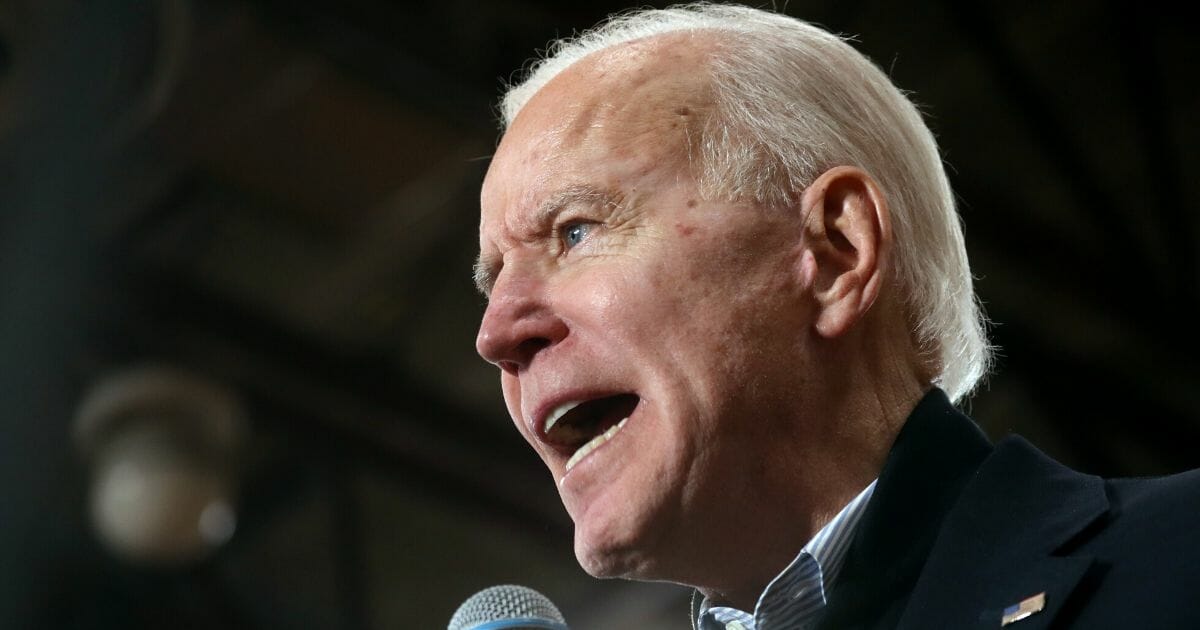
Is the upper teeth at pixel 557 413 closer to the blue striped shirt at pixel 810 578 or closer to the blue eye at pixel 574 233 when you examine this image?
the blue eye at pixel 574 233

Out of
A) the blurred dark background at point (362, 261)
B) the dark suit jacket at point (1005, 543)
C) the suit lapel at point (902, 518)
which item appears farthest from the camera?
the blurred dark background at point (362, 261)

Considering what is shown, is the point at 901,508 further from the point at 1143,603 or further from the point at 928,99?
the point at 928,99

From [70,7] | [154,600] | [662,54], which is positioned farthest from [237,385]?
[662,54]

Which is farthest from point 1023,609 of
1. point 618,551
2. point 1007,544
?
Result: point 618,551

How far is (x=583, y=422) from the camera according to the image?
165cm

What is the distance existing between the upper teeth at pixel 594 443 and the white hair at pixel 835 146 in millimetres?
318

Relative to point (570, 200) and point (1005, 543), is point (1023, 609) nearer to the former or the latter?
point (1005, 543)

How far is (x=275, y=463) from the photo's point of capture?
643 cm

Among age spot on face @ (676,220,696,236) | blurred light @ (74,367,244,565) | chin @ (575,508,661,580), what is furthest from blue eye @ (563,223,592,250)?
blurred light @ (74,367,244,565)

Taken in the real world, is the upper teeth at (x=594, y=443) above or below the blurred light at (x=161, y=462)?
above

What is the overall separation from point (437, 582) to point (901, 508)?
5.89 m

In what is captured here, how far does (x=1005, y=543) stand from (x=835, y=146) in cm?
58

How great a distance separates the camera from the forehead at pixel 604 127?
1666mm

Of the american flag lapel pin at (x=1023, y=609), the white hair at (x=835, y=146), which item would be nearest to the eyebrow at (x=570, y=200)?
the white hair at (x=835, y=146)
